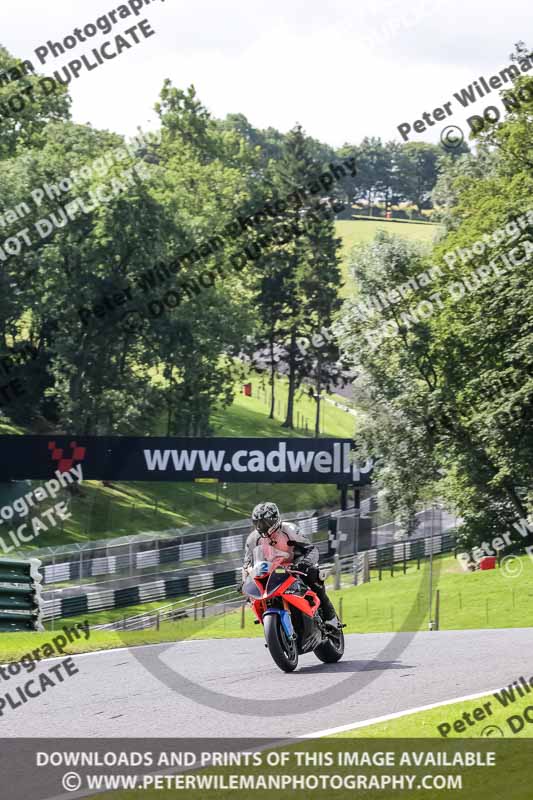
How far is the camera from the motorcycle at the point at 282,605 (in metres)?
10.3

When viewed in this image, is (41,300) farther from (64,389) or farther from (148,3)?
(148,3)

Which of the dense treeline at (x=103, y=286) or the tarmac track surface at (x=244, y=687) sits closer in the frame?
the tarmac track surface at (x=244, y=687)

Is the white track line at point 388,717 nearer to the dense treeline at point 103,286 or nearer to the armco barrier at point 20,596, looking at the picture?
the armco barrier at point 20,596

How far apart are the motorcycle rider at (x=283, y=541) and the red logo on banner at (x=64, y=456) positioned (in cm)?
3294

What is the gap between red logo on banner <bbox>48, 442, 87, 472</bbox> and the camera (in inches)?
1697

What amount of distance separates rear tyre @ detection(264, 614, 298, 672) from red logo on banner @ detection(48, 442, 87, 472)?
33145 mm

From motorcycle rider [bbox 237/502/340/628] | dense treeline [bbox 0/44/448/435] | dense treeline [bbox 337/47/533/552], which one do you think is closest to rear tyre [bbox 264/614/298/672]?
motorcycle rider [bbox 237/502/340/628]

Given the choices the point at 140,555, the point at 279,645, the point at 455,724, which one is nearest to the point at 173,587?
the point at 140,555

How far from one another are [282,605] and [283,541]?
1.88ft

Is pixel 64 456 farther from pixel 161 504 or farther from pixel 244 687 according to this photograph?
pixel 244 687

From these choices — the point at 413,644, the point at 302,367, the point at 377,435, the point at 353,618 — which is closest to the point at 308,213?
the point at 302,367

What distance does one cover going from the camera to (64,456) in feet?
142

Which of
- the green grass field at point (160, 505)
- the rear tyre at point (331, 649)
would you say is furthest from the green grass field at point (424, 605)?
the green grass field at point (160, 505)

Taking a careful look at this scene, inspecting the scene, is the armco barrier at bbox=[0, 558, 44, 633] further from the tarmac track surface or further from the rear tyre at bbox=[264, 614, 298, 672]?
the rear tyre at bbox=[264, 614, 298, 672]
